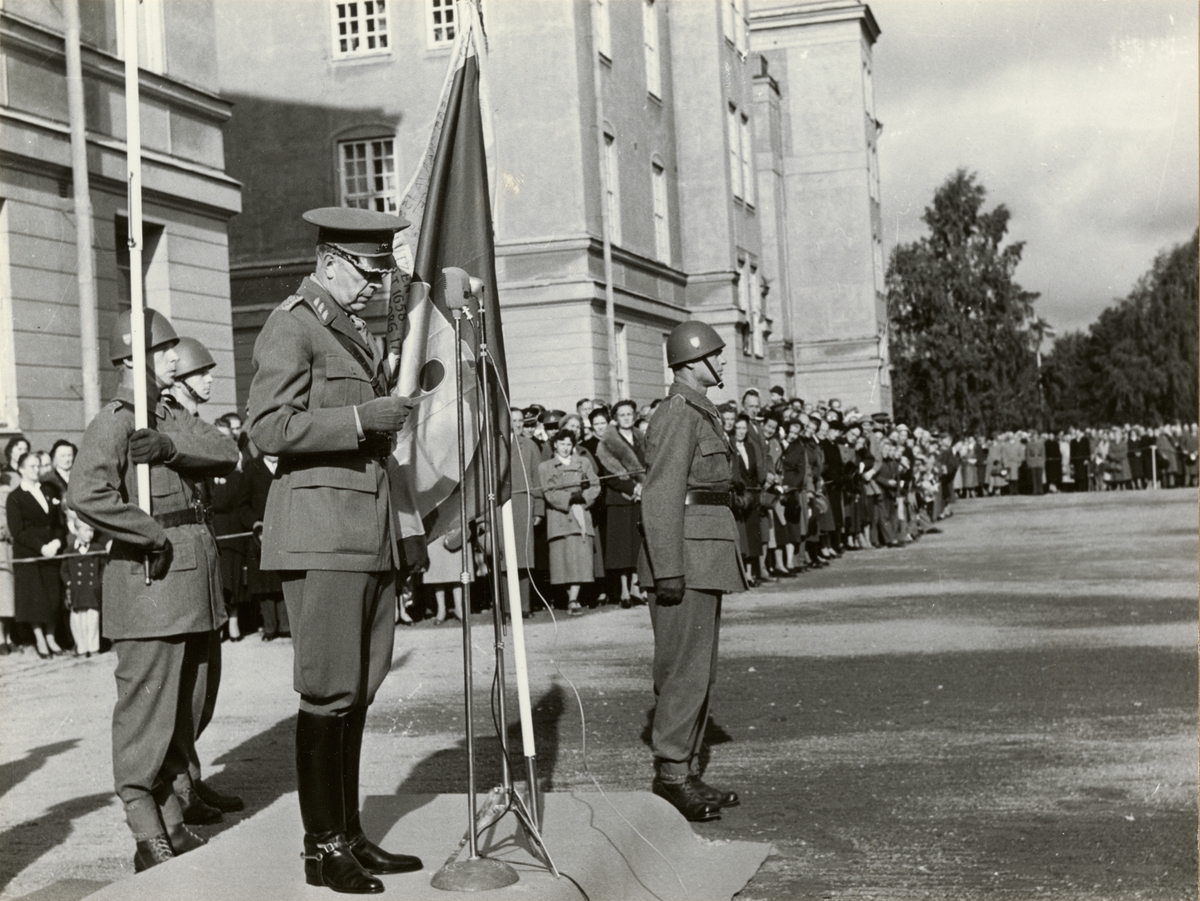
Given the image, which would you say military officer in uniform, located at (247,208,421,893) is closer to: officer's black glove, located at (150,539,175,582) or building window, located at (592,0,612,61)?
officer's black glove, located at (150,539,175,582)

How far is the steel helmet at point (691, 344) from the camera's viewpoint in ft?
24.4

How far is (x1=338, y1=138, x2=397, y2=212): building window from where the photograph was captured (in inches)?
1209

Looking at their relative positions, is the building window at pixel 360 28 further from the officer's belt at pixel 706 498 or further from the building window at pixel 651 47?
the officer's belt at pixel 706 498

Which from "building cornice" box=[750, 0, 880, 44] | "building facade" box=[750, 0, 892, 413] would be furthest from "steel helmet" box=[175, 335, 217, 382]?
"building cornice" box=[750, 0, 880, 44]

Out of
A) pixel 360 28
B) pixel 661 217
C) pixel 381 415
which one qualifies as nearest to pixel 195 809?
pixel 381 415

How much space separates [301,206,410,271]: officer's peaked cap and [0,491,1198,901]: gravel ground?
2.23 meters

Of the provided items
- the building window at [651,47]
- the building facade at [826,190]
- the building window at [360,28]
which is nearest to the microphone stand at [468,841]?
the building window at [360,28]

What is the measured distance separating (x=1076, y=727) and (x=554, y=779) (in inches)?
120

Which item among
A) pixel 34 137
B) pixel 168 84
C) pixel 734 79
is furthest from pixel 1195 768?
pixel 734 79

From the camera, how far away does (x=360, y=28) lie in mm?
30312

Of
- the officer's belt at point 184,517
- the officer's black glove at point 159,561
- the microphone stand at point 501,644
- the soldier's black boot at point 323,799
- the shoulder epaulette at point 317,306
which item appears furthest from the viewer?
the officer's belt at point 184,517

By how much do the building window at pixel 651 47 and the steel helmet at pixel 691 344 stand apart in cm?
2756

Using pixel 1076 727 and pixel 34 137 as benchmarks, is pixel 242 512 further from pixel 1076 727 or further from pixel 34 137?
pixel 1076 727

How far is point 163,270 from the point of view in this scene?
18.3m
